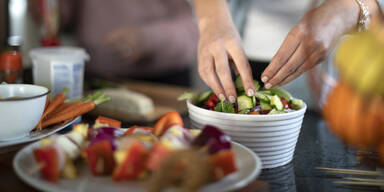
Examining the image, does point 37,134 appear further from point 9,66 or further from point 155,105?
point 155,105

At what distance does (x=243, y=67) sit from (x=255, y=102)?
0.10 metres

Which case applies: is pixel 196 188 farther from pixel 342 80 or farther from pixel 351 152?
pixel 351 152

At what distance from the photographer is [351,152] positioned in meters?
1.08

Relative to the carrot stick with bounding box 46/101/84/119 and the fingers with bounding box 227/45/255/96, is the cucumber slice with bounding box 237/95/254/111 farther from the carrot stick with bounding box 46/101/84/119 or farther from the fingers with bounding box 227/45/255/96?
the carrot stick with bounding box 46/101/84/119

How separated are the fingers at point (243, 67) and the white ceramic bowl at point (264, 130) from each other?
108 millimetres

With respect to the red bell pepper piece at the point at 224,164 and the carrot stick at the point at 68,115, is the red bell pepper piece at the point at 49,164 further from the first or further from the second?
the carrot stick at the point at 68,115

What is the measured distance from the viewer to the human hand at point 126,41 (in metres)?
2.54

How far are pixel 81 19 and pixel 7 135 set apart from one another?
206 centimetres

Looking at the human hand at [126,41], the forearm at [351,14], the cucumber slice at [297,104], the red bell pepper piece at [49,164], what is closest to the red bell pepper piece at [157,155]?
the red bell pepper piece at [49,164]

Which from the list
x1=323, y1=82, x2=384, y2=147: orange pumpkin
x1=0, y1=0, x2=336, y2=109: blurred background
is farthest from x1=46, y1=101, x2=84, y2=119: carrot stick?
x1=0, y1=0, x2=336, y2=109: blurred background

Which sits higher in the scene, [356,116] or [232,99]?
[356,116]

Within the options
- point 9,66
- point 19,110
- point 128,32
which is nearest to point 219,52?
point 19,110

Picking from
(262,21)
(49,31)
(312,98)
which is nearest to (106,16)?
(49,31)

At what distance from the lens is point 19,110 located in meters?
0.90
